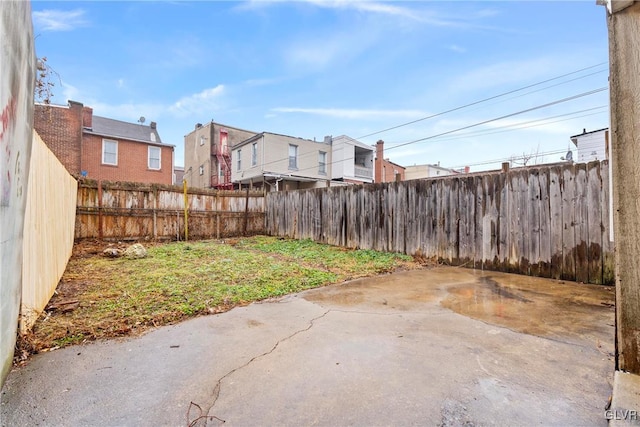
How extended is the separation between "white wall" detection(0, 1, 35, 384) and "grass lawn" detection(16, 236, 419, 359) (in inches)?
19.4

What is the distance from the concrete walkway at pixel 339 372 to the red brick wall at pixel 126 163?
18343mm

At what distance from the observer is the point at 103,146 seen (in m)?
17.6

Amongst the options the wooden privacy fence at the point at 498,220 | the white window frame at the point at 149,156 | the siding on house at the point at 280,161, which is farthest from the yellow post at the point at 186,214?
the white window frame at the point at 149,156

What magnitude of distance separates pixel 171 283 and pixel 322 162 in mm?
18214

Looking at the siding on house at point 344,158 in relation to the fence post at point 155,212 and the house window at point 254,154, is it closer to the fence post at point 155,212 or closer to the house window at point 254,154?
the house window at point 254,154

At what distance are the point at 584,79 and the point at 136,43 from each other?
14000 mm

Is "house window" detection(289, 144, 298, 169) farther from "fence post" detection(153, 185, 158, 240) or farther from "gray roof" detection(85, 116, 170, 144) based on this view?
"fence post" detection(153, 185, 158, 240)

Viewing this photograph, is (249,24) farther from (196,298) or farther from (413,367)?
(413,367)

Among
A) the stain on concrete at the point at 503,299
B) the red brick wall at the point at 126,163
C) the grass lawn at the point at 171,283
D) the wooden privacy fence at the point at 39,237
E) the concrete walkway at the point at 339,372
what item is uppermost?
the red brick wall at the point at 126,163

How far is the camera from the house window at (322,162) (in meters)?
21.6

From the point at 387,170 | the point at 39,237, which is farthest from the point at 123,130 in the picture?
the point at 387,170

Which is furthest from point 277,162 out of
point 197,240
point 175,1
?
point 175,1

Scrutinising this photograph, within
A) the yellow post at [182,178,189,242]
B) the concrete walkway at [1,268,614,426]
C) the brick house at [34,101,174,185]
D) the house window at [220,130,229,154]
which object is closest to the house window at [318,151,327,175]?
the house window at [220,130,229,154]

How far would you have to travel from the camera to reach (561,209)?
4895 millimetres
